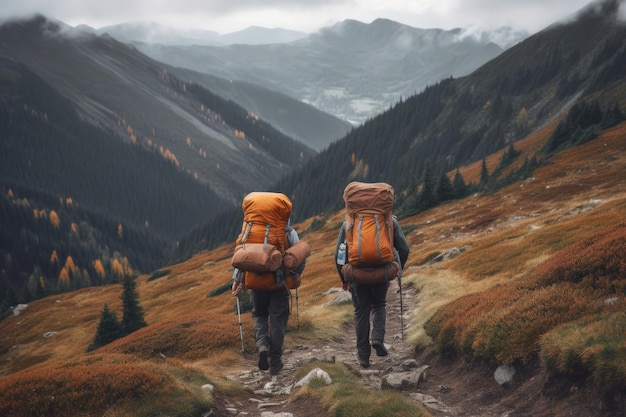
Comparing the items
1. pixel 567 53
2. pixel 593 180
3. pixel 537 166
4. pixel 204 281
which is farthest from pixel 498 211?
pixel 567 53

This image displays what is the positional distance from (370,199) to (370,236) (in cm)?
92

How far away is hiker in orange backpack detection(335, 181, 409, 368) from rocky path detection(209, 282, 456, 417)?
0.84 m

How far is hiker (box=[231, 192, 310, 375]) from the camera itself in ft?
39.7

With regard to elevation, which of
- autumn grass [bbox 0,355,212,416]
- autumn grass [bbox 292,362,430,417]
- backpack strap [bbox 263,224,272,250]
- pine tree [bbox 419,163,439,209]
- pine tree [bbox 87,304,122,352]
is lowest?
pine tree [bbox 87,304,122,352]

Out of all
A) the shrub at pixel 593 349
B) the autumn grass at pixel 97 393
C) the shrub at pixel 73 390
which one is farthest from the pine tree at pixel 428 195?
the shrub at pixel 73 390

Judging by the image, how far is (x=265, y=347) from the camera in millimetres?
12789

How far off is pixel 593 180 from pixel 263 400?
48764mm

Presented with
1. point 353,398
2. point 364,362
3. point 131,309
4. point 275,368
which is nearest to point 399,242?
point 364,362

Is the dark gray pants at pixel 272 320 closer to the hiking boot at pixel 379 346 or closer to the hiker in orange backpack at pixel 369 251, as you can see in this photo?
the hiker in orange backpack at pixel 369 251

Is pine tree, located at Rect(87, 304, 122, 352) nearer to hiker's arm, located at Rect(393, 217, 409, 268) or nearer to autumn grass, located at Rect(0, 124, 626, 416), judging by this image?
autumn grass, located at Rect(0, 124, 626, 416)

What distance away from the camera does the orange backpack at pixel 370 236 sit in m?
11.8

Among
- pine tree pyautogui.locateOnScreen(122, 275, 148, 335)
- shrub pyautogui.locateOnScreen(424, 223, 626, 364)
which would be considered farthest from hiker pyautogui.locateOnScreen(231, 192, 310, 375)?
pine tree pyautogui.locateOnScreen(122, 275, 148, 335)

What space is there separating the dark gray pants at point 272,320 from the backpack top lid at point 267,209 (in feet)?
6.40

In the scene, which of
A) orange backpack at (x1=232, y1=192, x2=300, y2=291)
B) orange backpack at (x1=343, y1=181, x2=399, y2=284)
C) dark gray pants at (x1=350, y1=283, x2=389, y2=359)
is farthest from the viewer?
dark gray pants at (x1=350, y1=283, x2=389, y2=359)
